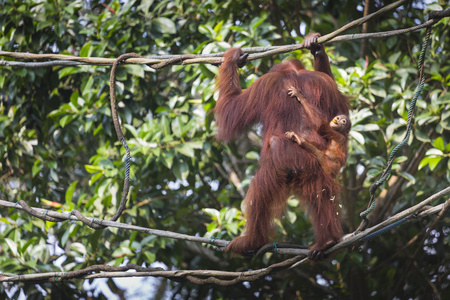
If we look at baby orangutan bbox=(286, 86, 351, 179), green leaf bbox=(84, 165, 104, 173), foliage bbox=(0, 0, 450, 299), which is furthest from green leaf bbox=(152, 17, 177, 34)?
baby orangutan bbox=(286, 86, 351, 179)

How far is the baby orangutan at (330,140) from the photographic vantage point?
3727mm

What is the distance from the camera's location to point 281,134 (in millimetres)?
3842

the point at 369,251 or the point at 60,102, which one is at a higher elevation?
the point at 60,102

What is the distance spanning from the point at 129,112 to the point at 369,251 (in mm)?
3601

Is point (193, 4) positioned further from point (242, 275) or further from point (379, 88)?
point (242, 275)

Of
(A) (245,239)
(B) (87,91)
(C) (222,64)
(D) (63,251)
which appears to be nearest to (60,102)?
(B) (87,91)

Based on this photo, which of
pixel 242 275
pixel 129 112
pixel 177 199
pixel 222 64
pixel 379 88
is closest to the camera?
pixel 242 275

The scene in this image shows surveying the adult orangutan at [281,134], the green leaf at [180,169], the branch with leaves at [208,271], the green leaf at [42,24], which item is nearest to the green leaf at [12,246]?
the branch with leaves at [208,271]

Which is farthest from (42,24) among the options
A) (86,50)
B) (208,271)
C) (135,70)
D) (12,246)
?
(208,271)

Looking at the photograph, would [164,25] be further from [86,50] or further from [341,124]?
[341,124]

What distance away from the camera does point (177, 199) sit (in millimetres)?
6582

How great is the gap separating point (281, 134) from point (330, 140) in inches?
13.4

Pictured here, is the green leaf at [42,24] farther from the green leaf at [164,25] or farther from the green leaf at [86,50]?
the green leaf at [164,25]

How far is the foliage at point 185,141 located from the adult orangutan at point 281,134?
969mm
